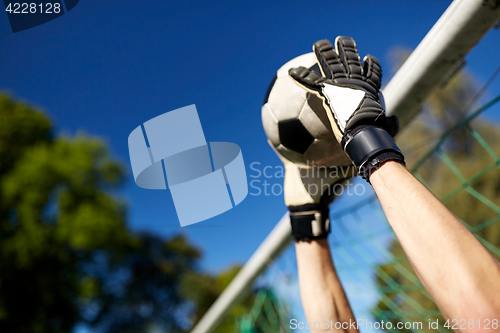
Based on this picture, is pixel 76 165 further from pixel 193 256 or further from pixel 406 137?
pixel 406 137

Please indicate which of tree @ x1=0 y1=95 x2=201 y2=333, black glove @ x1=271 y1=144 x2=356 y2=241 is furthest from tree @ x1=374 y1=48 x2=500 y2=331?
tree @ x1=0 y1=95 x2=201 y2=333

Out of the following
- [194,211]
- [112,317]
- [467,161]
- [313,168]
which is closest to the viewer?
[313,168]

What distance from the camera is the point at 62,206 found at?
37.2 feet

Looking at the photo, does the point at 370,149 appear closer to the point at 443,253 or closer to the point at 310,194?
the point at 443,253

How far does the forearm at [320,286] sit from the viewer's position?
1.17m

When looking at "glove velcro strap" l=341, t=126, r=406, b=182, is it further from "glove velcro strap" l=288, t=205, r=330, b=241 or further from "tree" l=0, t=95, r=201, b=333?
"tree" l=0, t=95, r=201, b=333

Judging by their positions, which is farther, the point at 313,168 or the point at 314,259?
the point at 313,168

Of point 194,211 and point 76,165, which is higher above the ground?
point 194,211

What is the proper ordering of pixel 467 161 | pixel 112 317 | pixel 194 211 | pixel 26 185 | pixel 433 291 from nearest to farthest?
pixel 433 291 < pixel 194 211 < pixel 467 161 < pixel 26 185 < pixel 112 317

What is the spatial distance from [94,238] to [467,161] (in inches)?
457

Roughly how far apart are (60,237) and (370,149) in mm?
12233

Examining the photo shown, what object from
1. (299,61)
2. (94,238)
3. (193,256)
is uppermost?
(299,61)

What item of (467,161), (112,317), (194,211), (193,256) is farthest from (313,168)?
(193,256)

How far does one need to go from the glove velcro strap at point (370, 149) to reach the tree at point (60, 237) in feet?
39.0
